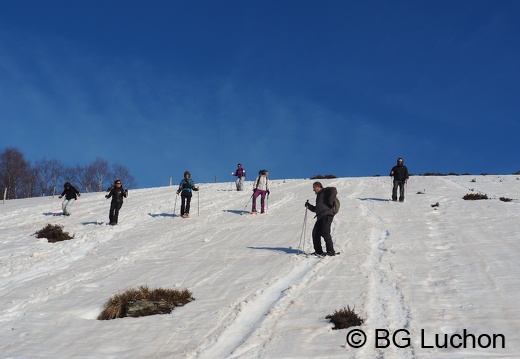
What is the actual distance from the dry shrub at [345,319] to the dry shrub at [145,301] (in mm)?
2696

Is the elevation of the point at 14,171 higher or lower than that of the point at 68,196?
higher

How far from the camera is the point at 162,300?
7.52 m

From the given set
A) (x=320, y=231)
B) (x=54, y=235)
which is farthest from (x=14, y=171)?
(x=320, y=231)

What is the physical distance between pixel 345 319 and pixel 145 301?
3.28 metres

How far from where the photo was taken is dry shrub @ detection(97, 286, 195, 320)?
7.24 m

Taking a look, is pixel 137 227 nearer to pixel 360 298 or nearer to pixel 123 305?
pixel 123 305

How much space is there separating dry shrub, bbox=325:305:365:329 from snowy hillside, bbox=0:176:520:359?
16 cm

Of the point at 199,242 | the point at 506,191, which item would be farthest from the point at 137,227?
the point at 506,191

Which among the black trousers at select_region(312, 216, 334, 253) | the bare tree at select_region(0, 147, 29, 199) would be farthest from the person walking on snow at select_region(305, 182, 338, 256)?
the bare tree at select_region(0, 147, 29, 199)

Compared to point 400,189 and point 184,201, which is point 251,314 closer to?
point 184,201

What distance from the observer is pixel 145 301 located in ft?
24.3

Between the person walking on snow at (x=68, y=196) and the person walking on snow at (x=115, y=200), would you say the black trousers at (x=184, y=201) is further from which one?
the person walking on snow at (x=68, y=196)

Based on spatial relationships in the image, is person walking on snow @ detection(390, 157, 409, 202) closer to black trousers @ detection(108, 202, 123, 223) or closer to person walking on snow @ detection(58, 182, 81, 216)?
black trousers @ detection(108, 202, 123, 223)

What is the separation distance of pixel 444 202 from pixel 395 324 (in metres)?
14.7
